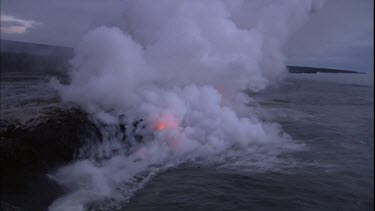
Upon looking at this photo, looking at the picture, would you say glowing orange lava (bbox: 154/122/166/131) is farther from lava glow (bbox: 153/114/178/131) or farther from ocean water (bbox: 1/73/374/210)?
ocean water (bbox: 1/73/374/210)

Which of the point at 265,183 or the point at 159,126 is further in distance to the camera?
the point at 159,126

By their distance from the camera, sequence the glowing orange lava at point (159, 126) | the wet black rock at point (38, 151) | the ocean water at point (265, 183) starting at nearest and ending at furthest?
the wet black rock at point (38, 151), the ocean water at point (265, 183), the glowing orange lava at point (159, 126)

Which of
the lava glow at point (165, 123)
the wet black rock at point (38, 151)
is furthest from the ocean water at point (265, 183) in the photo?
the lava glow at point (165, 123)

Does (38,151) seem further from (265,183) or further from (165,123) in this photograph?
(265,183)

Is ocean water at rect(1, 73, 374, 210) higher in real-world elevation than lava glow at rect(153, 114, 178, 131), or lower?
lower

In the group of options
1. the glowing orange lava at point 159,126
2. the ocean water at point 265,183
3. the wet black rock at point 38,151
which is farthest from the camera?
the glowing orange lava at point 159,126

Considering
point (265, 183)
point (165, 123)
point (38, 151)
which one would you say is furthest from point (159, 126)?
point (265, 183)

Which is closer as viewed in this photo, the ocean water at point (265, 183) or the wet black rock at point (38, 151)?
the wet black rock at point (38, 151)

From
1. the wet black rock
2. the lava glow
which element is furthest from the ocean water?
the lava glow

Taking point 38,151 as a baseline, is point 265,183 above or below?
below

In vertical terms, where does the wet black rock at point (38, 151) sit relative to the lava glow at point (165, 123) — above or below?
below

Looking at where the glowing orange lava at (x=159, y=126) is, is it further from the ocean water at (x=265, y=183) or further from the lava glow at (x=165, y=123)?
the ocean water at (x=265, y=183)

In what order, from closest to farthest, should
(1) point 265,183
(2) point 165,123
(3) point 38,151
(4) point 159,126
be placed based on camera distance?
(3) point 38,151 < (1) point 265,183 < (4) point 159,126 < (2) point 165,123

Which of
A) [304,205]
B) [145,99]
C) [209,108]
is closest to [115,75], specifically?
[145,99]
